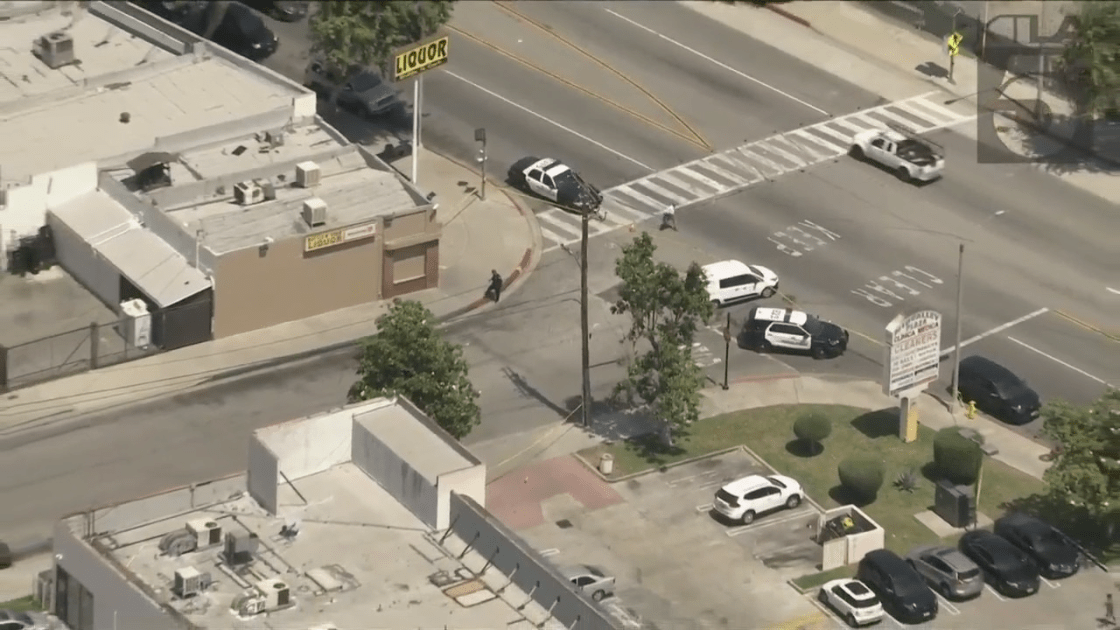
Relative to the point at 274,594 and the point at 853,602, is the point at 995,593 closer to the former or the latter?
the point at 853,602

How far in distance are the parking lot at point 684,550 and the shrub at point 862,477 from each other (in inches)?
67.9

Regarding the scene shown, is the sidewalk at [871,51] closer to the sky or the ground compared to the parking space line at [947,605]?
closer to the sky

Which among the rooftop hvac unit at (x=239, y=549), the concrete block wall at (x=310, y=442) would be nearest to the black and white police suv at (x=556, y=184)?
the concrete block wall at (x=310, y=442)

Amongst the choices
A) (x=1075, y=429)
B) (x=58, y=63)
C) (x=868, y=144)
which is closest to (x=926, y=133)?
(x=868, y=144)

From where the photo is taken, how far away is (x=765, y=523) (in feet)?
295

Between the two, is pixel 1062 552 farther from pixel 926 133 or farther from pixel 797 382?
pixel 926 133

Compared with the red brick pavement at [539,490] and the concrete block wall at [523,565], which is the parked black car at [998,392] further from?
the concrete block wall at [523,565]

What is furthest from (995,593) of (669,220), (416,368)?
(669,220)

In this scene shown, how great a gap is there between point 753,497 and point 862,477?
4.08 metres

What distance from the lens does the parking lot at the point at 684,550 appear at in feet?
280

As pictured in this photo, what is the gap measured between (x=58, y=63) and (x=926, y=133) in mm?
39466

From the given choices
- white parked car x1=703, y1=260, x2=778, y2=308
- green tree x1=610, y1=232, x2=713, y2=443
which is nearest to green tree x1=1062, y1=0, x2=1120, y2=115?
white parked car x1=703, y1=260, x2=778, y2=308

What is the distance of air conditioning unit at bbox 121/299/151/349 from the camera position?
9738 cm

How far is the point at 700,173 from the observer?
11306 centimetres
